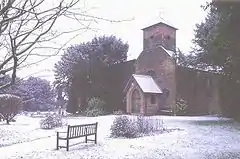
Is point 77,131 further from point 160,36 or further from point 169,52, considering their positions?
point 160,36

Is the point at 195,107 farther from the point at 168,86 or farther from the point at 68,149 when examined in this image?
the point at 68,149

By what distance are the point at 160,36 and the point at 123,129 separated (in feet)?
99.1

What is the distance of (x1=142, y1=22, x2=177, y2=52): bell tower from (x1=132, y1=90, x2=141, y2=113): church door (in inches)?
286

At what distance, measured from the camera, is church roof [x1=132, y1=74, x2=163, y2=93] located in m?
40.9

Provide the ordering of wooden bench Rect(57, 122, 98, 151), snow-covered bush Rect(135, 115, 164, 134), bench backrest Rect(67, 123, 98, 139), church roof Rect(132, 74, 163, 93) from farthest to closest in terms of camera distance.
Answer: church roof Rect(132, 74, 163, 93) < snow-covered bush Rect(135, 115, 164, 134) < bench backrest Rect(67, 123, 98, 139) < wooden bench Rect(57, 122, 98, 151)

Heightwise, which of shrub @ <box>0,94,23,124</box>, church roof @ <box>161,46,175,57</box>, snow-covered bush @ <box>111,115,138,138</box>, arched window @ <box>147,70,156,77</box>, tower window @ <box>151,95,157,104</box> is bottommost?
snow-covered bush @ <box>111,115,138,138</box>

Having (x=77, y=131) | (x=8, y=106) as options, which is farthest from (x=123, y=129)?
(x=8, y=106)

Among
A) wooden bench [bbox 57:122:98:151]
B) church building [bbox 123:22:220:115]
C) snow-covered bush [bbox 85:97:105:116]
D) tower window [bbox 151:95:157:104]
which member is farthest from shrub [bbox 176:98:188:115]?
wooden bench [bbox 57:122:98:151]

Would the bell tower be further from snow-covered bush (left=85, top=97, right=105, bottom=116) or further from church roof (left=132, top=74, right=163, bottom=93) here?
snow-covered bush (left=85, top=97, right=105, bottom=116)

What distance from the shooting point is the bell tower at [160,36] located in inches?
1791

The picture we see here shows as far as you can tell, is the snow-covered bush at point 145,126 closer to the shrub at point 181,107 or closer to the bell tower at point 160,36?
the shrub at point 181,107

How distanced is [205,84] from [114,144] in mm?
33490

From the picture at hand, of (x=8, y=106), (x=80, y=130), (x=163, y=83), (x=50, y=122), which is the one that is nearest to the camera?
(x=80, y=130)

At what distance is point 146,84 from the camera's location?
41625 mm
